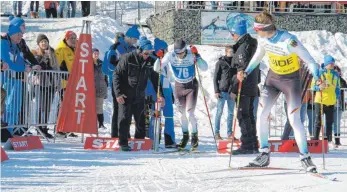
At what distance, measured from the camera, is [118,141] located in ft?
37.6

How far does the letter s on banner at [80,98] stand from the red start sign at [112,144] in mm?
592

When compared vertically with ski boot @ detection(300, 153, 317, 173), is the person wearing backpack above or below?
above

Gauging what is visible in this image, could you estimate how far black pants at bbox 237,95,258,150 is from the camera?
35.2ft

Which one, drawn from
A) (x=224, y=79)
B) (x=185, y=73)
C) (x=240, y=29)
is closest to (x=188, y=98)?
(x=185, y=73)

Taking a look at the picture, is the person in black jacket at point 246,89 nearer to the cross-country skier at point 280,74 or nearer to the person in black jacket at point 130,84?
the person in black jacket at point 130,84

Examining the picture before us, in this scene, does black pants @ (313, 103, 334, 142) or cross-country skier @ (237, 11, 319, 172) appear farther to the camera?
black pants @ (313, 103, 334, 142)

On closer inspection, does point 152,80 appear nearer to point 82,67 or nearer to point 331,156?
point 82,67

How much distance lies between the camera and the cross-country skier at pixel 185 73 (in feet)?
36.9

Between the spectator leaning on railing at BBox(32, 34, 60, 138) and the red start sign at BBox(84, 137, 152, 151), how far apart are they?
1375 millimetres

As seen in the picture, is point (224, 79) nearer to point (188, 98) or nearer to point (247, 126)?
point (188, 98)

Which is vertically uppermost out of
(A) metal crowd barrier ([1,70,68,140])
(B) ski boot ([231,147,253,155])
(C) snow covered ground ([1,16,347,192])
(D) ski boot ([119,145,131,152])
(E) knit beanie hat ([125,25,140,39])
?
(E) knit beanie hat ([125,25,140,39])

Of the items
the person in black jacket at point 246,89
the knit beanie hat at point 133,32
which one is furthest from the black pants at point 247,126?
the knit beanie hat at point 133,32

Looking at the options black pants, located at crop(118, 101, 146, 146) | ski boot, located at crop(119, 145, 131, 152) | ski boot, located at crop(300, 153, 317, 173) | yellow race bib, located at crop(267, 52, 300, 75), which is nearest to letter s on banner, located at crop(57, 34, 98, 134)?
black pants, located at crop(118, 101, 146, 146)

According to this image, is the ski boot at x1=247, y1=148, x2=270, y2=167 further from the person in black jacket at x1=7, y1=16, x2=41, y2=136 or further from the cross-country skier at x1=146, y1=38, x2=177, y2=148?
the person in black jacket at x1=7, y1=16, x2=41, y2=136
